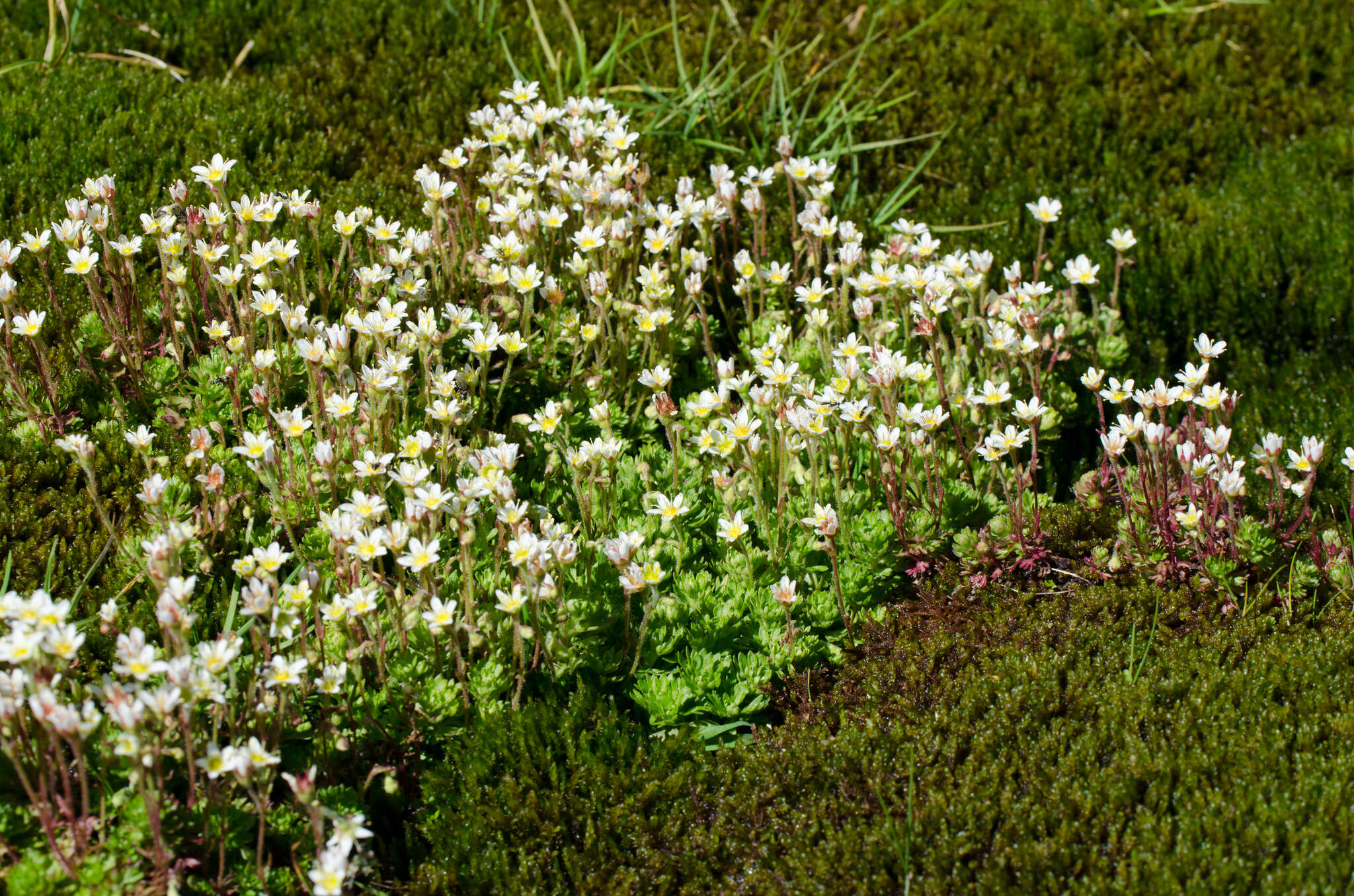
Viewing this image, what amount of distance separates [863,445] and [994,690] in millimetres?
1037

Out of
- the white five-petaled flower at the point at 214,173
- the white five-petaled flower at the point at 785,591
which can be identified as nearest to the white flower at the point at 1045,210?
the white five-petaled flower at the point at 785,591

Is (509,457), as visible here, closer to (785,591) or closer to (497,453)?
(497,453)

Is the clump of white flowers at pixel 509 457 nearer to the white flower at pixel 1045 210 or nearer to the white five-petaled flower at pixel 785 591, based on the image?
the white flower at pixel 1045 210

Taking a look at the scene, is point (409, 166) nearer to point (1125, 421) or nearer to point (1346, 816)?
point (1125, 421)

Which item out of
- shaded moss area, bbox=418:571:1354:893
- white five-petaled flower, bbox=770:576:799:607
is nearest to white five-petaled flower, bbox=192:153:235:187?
shaded moss area, bbox=418:571:1354:893

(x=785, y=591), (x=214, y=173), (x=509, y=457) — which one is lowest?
(x=785, y=591)

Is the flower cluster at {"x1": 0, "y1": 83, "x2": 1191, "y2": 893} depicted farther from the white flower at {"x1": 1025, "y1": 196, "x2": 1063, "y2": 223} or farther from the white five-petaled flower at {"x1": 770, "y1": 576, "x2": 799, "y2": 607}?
the white flower at {"x1": 1025, "y1": 196, "x2": 1063, "y2": 223}

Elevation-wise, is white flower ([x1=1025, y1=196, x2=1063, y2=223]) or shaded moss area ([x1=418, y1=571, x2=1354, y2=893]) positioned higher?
white flower ([x1=1025, y1=196, x2=1063, y2=223])

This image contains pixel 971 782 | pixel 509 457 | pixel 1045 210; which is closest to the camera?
pixel 971 782

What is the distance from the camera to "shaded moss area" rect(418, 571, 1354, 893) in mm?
2467

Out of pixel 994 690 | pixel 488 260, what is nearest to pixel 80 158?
pixel 488 260

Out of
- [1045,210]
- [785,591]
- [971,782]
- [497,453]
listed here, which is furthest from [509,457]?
[1045,210]

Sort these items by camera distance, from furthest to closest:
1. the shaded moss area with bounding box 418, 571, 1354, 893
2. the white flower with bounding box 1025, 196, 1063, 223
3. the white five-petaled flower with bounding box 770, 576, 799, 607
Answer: the white flower with bounding box 1025, 196, 1063, 223 → the white five-petaled flower with bounding box 770, 576, 799, 607 → the shaded moss area with bounding box 418, 571, 1354, 893

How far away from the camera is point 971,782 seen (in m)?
2.64
